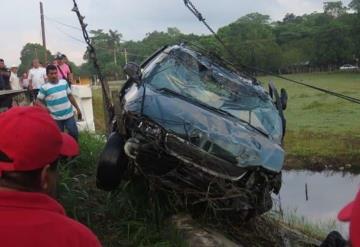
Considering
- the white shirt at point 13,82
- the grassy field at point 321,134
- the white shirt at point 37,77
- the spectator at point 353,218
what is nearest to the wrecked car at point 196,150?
the spectator at point 353,218

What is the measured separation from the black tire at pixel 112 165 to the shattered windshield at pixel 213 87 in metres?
0.91

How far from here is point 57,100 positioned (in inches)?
311

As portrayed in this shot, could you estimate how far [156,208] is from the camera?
5.73m

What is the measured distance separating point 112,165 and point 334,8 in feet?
349

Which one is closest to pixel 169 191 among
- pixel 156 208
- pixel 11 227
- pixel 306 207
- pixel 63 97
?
pixel 156 208

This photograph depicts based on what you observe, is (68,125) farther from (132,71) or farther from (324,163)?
(324,163)

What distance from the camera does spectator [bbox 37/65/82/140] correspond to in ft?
25.9

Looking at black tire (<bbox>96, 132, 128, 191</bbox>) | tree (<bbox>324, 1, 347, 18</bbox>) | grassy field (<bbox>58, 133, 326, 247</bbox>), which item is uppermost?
tree (<bbox>324, 1, 347, 18</bbox>)

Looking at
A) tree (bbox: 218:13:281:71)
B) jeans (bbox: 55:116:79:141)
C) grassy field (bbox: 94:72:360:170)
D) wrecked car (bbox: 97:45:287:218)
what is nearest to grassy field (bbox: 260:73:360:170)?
grassy field (bbox: 94:72:360:170)

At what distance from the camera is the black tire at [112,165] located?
5.41 meters

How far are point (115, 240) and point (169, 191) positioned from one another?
28.4 inches

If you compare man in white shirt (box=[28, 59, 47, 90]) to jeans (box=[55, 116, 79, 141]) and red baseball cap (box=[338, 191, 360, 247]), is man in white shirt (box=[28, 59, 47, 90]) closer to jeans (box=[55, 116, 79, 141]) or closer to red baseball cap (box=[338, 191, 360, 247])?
jeans (box=[55, 116, 79, 141])

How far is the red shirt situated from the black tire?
3579mm

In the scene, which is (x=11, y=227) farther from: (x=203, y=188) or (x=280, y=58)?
(x=280, y=58)
